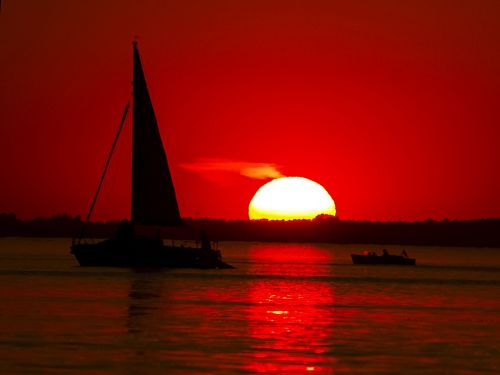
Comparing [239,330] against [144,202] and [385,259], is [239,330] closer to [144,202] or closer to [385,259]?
[144,202]

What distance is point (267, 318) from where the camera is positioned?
184 feet

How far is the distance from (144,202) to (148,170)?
274 cm

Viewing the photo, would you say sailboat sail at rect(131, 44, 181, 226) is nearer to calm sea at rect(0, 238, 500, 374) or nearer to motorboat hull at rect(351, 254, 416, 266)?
calm sea at rect(0, 238, 500, 374)

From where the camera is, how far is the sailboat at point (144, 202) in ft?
301

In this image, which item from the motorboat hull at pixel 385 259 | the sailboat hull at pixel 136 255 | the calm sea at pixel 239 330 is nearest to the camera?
the calm sea at pixel 239 330

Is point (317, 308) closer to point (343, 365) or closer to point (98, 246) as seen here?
point (343, 365)

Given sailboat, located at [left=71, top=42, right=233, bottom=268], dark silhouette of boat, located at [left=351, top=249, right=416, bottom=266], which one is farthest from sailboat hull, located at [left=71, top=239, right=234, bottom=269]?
dark silhouette of boat, located at [left=351, top=249, right=416, bottom=266]

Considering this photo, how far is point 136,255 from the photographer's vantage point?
92438 mm

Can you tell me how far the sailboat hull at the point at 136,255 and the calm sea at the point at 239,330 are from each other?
21.9ft

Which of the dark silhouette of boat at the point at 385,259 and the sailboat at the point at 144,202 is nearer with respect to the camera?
the sailboat at the point at 144,202

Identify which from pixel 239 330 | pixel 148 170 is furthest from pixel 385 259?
pixel 239 330

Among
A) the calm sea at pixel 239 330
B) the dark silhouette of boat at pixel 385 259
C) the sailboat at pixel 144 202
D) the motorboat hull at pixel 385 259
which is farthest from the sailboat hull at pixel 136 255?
the motorboat hull at pixel 385 259

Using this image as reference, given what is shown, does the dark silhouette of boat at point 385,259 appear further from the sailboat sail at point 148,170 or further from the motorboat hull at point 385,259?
the sailboat sail at point 148,170

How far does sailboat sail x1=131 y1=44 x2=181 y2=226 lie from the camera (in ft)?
301
